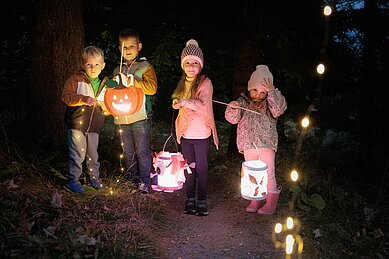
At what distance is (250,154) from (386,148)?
3880 millimetres

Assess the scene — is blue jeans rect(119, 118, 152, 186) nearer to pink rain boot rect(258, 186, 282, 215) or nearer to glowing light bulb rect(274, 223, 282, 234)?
pink rain boot rect(258, 186, 282, 215)

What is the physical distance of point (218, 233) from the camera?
5.25m

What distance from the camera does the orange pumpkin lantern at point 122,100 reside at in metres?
5.38

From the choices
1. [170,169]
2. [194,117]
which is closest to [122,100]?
[194,117]

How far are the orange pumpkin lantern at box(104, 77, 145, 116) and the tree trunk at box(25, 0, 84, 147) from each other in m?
1.99

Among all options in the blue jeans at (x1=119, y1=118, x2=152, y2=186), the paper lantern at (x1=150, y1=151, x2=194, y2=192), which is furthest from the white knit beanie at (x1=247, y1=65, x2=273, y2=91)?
the blue jeans at (x1=119, y1=118, x2=152, y2=186)

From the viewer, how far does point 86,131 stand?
18.6ft

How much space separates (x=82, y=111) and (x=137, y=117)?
2.47ft

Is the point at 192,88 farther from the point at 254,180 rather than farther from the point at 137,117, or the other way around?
the point at 254,180

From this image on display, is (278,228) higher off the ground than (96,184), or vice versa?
(96,184)

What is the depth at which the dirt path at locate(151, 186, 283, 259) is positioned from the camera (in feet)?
15.5

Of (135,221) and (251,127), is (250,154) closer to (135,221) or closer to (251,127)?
(251,127)

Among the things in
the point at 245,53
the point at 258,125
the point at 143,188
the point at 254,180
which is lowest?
the point at 143,188

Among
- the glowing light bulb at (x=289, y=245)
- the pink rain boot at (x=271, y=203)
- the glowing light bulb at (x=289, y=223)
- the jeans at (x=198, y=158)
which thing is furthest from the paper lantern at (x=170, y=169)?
the glowing light bulb at (x=289, y=245)
